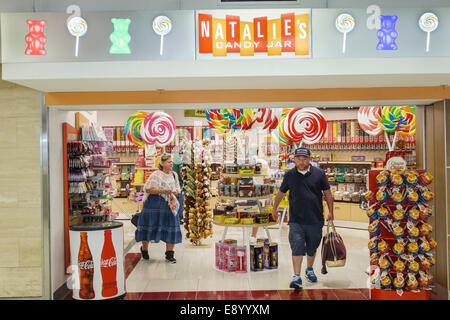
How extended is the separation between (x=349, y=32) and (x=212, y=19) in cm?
132

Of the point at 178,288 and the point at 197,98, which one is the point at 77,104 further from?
the point at 178,288

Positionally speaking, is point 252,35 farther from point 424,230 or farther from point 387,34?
point 424,230

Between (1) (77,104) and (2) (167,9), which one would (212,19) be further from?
(1) (77,104)

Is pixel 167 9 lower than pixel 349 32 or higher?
higher

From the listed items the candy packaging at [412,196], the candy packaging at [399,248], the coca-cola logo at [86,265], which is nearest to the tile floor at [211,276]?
the candy packaging at [399,248]

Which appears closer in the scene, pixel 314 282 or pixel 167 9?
pixel 167 9

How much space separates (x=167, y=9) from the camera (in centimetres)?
438

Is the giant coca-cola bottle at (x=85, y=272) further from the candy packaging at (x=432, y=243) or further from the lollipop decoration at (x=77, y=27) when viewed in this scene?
the candy packaging at (x=432, y=243)

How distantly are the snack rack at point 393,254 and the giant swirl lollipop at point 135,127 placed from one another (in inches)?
140

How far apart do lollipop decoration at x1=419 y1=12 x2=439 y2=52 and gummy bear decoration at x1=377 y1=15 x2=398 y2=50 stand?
0.84ft
